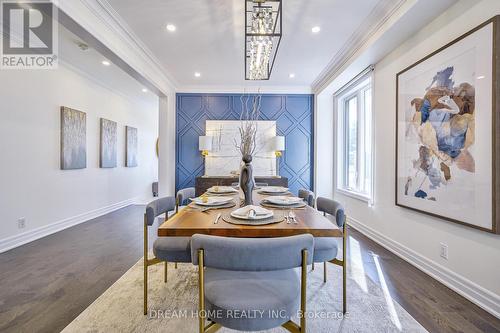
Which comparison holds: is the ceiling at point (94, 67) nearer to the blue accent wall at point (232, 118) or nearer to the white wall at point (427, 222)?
the blue accent wall at point (232, 118)

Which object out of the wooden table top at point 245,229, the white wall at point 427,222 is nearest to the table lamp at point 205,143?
the white wall at point 427,222

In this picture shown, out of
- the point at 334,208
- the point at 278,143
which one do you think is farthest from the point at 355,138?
the point at 334,208

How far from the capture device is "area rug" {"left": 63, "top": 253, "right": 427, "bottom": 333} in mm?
1605

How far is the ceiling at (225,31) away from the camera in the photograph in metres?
2.55

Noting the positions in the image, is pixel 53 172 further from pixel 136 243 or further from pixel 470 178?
pixel 470 178

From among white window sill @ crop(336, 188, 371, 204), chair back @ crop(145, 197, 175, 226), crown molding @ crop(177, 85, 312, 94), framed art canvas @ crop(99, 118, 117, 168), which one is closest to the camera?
chair back @ crop(145, 197, 175, 226)

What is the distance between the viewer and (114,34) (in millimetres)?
2881

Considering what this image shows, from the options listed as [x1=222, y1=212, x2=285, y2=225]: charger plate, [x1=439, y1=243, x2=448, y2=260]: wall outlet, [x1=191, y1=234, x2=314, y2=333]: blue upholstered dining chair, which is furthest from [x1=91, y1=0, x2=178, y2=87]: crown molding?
[x1=439, y1=243, x2=448, y2=260]: wall outlet

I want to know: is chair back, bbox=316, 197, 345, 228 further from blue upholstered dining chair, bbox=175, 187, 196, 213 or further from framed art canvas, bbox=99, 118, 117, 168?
framed art canvas, bbox=99, 118, 117, 168

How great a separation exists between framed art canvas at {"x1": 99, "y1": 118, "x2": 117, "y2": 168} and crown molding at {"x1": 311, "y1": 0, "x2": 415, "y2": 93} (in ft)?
15.0

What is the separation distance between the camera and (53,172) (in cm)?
374

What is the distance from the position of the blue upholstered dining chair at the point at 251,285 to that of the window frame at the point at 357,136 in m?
2.89

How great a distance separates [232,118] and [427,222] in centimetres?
398

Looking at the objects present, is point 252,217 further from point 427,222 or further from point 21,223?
point 21,223
